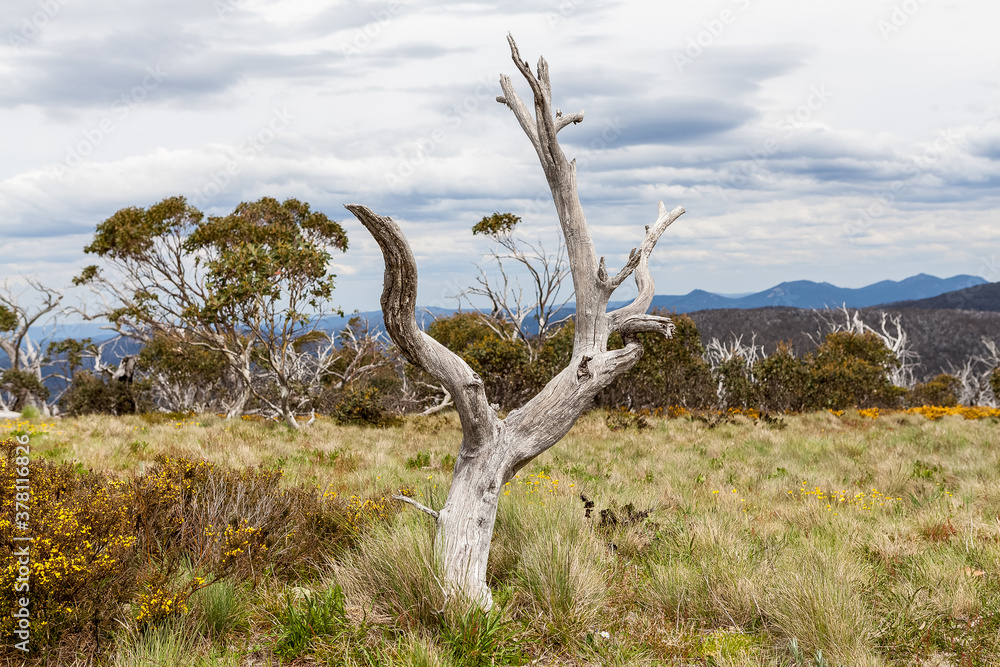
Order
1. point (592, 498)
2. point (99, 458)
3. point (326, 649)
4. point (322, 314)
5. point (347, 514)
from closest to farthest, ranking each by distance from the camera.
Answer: point (326, 649) → point (347, 514) → point (592, 498) → point (99, 458) → point (322, 314)

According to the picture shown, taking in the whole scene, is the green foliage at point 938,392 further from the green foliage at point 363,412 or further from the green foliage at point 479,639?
the green foliage at point 479,639

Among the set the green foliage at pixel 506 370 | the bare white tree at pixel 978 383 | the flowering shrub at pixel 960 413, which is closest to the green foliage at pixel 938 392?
the bare white tree at pixel 978 383

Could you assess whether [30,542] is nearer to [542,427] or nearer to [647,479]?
[542,427]

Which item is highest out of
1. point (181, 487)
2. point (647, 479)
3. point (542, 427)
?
point (542, 427)

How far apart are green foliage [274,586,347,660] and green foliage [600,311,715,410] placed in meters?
16.9

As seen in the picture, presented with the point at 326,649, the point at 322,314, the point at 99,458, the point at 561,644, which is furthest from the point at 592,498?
the point at 322,314

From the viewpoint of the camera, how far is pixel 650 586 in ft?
14.5

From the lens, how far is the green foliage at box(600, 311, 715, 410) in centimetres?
2041

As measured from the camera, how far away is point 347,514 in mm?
5371

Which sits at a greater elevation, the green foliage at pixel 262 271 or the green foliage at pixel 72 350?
the green foliage at pixel 262 271

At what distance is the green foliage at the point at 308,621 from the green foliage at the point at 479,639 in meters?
0.67

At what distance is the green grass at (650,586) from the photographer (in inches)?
137

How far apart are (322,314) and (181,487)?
458 inches

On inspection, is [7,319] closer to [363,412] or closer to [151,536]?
[363,412]
